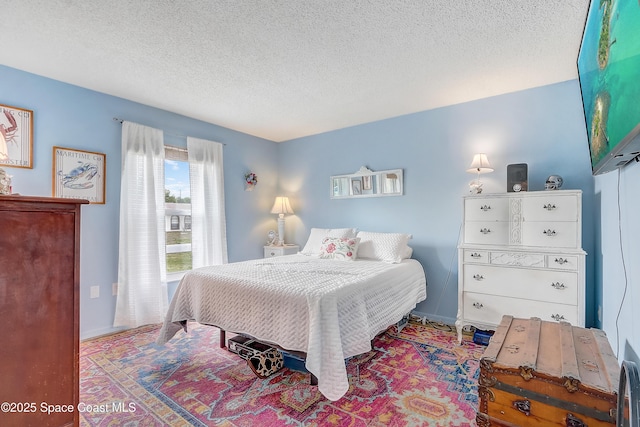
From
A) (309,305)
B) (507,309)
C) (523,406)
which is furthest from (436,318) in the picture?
(523,406)

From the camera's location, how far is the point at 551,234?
2438mm

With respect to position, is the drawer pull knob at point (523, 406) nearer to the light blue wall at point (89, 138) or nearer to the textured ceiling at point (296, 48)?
the textured ceiling at point (296, 48)

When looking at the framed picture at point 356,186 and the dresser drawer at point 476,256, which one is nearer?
the dresser drawer at point 476,256

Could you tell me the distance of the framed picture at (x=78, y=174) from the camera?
9.00 ft

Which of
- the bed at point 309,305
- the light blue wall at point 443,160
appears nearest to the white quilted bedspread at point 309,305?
the bed at point 309,305

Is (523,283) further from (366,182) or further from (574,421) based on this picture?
(366,182)

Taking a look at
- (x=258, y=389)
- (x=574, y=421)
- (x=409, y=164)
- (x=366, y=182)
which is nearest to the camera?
(x=574, y=421)

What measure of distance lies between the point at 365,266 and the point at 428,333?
97 centimetres

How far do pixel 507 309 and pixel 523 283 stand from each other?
260 millimetres

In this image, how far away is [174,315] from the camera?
2629 mm

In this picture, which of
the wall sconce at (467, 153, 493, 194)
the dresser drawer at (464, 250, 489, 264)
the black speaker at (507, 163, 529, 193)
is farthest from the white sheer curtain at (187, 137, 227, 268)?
the black speaker at (507, 163, 529, 193)

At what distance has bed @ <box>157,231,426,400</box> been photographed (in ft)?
5.94

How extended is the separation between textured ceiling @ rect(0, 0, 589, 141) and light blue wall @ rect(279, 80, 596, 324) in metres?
0.22

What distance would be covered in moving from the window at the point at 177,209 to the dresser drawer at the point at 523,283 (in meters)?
3.24
